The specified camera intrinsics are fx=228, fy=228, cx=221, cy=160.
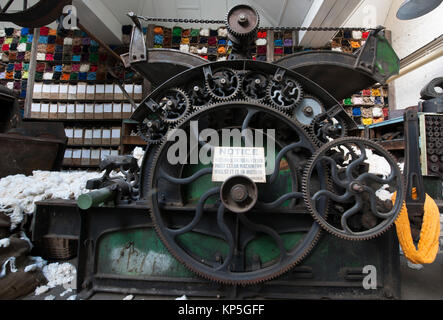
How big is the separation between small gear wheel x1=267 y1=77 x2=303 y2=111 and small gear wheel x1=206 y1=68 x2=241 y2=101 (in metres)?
0.28

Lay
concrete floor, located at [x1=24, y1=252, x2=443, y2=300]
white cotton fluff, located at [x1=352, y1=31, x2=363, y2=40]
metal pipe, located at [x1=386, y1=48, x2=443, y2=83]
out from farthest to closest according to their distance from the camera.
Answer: white cotton fluff, located at [x1=352, y1=31, x2=363, y2=40]
metal pipe, located at [x1=386, y1=48, x2=443, y2=83]
concrete floor, located at [x1=24, y1=252, x2=443, y2=300]

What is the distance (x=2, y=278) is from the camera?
1.75m

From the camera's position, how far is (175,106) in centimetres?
187

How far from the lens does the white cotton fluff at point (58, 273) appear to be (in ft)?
6.52

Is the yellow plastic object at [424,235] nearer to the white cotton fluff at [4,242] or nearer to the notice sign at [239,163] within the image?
the notice sign at [239,163]

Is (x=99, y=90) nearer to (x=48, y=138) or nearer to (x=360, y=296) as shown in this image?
(x=48, y=138)

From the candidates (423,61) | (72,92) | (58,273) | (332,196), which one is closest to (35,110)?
(72,92)

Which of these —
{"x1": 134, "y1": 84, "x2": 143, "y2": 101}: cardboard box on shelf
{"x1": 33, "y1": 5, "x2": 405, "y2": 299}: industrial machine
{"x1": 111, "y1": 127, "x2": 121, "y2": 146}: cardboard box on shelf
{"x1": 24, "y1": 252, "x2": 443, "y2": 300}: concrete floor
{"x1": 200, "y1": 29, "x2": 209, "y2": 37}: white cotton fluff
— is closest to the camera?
{"x1": 33, "y1": 5, "x2": 405, "y2": 299}: industrial machine

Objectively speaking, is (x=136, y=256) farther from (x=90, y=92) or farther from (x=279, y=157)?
(x=90, y=92)

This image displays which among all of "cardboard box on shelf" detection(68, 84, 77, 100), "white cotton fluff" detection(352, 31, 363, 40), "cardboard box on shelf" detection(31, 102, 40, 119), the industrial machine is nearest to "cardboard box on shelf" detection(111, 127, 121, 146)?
"cardboard box on shelf" detection(68, 84, 77, 100)

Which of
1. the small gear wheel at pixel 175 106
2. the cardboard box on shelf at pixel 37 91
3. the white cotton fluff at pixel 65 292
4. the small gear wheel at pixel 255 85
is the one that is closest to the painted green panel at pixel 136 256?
the white cotton fluff at pixel 65 292

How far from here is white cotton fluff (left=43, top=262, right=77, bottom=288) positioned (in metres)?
1.99

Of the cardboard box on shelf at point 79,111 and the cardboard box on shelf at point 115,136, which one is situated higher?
the cardboard box on shelf at point 79,111

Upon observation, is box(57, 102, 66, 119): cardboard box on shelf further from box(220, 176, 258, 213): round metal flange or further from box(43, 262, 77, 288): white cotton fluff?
A: box(220, 176, 258, 213): round metal flange
